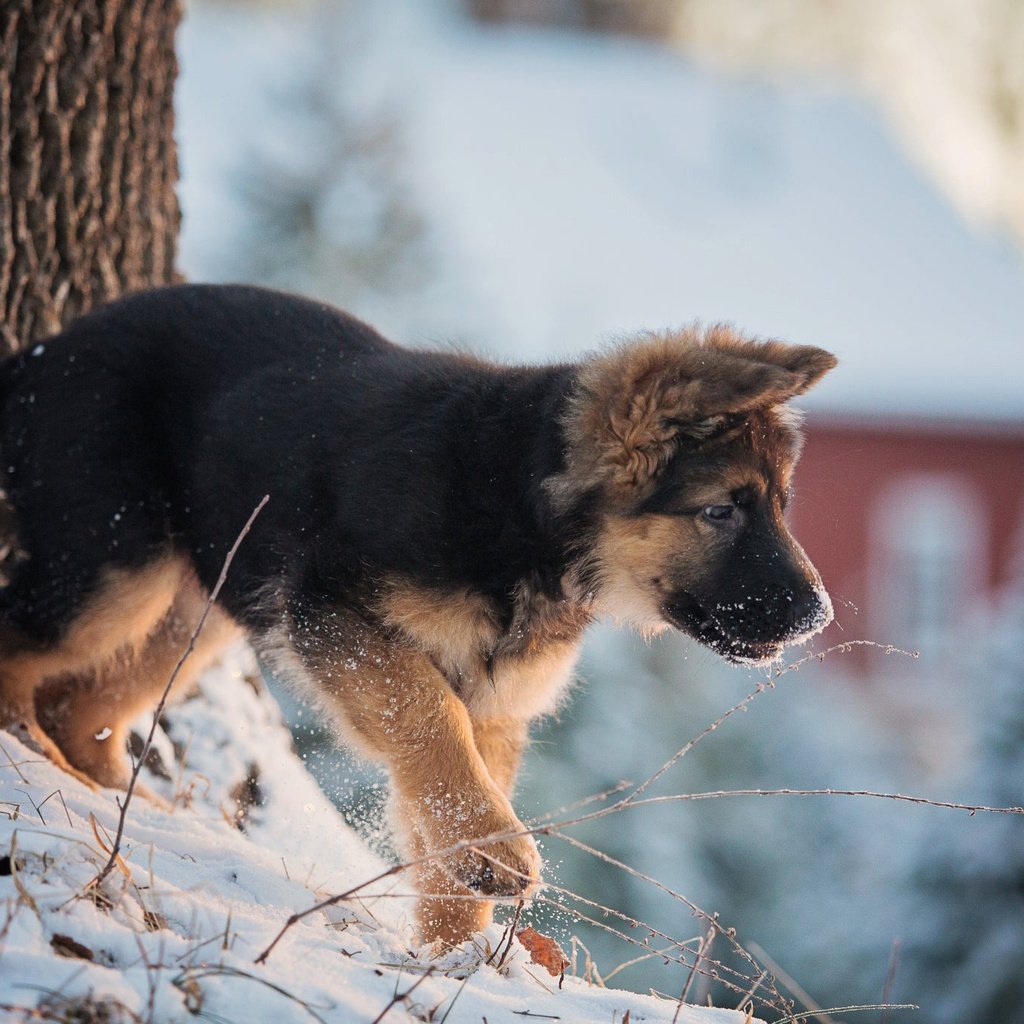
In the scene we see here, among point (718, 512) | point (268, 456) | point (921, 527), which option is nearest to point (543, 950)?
point (718, 512)

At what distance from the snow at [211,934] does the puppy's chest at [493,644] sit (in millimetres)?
731

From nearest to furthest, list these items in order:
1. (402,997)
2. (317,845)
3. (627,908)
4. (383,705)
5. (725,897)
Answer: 1. (402,997)
2. (383,705)
3. (317,845)
4. (627,908)
5. (725,897)

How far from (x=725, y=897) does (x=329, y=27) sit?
13862mm

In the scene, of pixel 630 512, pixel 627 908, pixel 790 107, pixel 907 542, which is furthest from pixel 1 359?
pixel 790 107

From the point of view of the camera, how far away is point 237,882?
12.4 feet

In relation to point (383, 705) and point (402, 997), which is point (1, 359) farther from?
point (402, 997)

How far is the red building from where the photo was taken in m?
22.5

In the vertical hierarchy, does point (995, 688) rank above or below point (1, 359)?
below

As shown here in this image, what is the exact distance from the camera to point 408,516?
13.8 ft

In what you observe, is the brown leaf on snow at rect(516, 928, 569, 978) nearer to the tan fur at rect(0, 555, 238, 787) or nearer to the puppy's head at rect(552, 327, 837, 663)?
the puppy's head at rect(552, 327, 837, 663)

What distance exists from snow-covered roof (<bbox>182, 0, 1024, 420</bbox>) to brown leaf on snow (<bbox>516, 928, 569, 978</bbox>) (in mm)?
14866

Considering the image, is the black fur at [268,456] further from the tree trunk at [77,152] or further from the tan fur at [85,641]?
the tree trunk at [77,152]

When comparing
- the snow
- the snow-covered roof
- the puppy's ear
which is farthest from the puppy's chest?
the snow-covered roof

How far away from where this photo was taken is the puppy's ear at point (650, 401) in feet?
13.7
